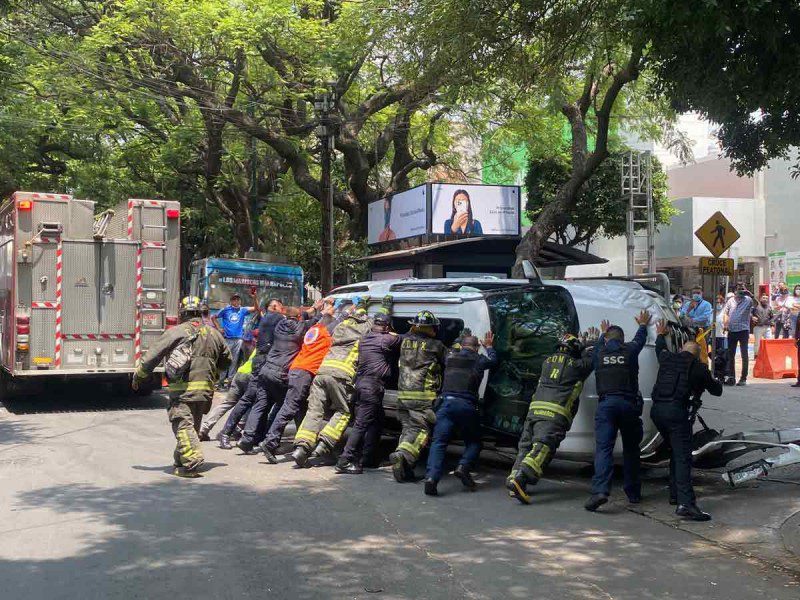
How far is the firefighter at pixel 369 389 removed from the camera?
8.84m

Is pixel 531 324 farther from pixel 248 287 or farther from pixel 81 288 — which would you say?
pixel 248 287

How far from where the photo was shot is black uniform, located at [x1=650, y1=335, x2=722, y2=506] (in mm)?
7062

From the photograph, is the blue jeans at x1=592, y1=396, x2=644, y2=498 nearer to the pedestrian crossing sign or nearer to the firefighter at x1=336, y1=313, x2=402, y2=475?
the firefighter at x1=336, y1=313, x2=402, y2=475

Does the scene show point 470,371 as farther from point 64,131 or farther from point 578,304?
point 64,131

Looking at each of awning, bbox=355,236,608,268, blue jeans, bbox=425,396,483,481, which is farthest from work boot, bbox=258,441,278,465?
awning, bbox=355,236,608,268

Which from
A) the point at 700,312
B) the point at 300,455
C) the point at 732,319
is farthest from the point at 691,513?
the point at 700,312

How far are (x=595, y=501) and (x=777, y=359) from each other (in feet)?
34.9

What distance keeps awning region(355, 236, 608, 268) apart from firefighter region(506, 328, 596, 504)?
1130 cm

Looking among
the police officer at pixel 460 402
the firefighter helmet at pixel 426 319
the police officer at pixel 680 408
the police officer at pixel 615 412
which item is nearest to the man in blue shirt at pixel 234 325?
the firefighter helmet at pixel 426 319

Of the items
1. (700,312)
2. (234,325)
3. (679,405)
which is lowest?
(679,405)

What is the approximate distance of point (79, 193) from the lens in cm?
2666

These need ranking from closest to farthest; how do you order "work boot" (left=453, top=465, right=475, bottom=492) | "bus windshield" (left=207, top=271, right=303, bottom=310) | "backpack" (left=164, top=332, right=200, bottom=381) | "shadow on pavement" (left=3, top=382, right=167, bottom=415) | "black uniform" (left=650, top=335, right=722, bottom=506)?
"black uniform" (left=650, top=335, right=722, bottom=506), "work boot" (left=453, top=465, right=475, bottom=492), "backpack" (left=164, top=332, right=200, bottom=381), "shadow on pavement" (left=3, top=382, right=167, bottom=415), "bus windshield" (left=207, top=271, right=303, bottom=310)

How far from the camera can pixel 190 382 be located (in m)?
→ 8.76

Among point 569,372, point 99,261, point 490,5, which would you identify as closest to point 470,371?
point 569,372
